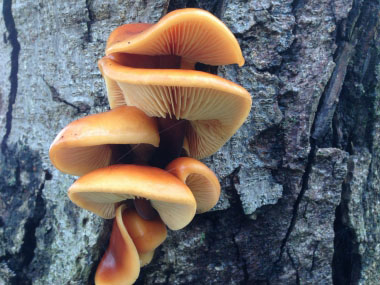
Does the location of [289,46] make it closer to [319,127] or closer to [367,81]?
[319,127]

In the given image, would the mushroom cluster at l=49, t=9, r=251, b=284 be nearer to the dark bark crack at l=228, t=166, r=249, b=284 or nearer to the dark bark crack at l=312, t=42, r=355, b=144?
the dark bark crack at l=228, t=166, r=249, b=284

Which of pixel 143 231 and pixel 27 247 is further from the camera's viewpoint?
pixel 27 247

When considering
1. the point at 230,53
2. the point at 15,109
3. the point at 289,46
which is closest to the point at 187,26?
the point at 230,53

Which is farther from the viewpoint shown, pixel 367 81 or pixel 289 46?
pixel 367 81

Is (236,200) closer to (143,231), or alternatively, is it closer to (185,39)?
(143,231)

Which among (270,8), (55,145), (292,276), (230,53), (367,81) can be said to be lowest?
(292,276)

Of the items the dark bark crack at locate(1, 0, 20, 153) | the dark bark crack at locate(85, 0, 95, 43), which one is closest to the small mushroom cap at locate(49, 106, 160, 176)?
the dark bark crack at locate(85, 0, 95, 43)

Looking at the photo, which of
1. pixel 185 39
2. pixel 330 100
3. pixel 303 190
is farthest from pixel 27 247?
pixel 330 100

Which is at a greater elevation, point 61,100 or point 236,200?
point 61,100
